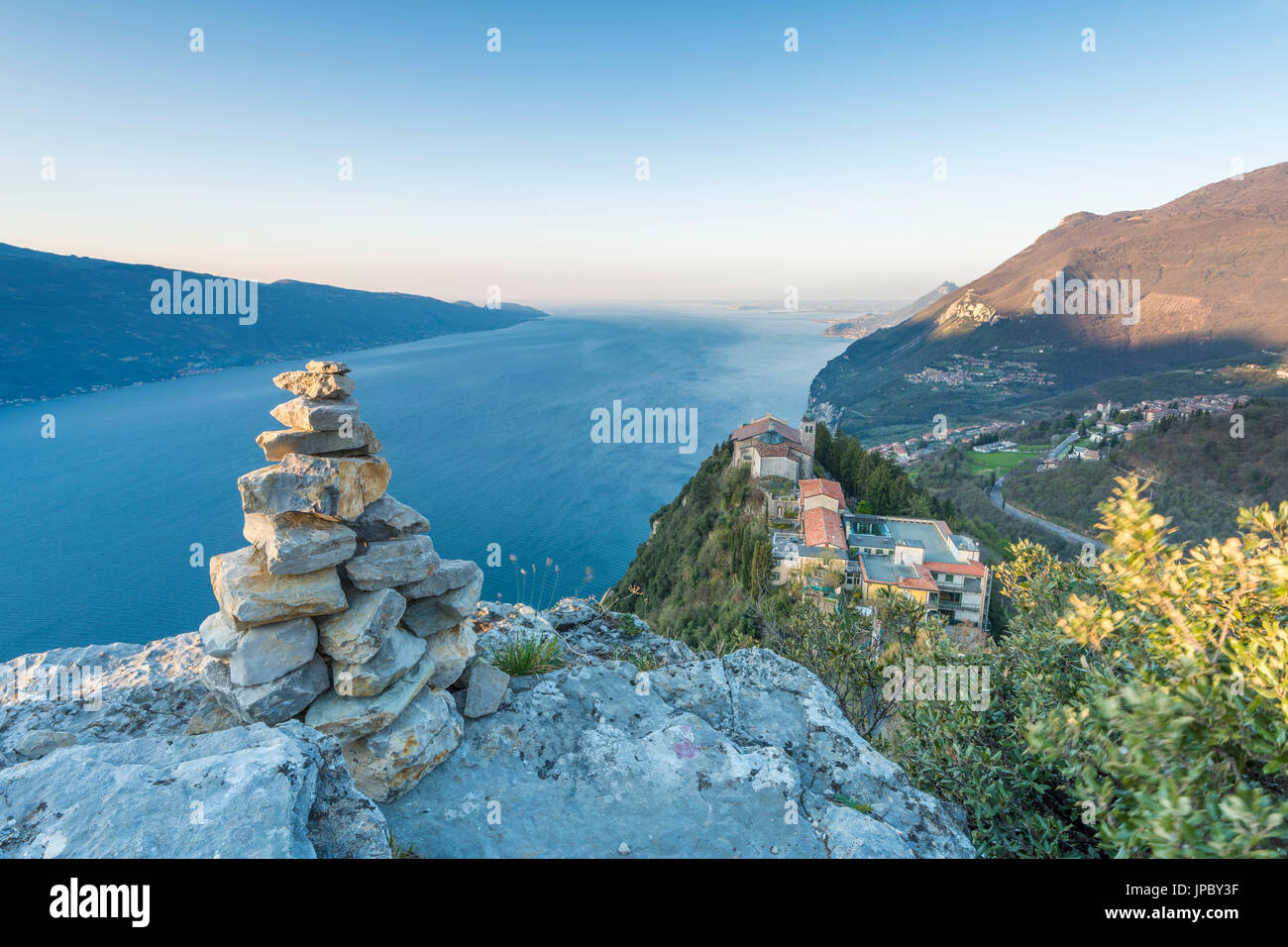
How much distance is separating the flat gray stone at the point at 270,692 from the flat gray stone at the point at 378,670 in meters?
0.15

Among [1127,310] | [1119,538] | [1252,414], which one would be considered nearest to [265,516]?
[1119,538]

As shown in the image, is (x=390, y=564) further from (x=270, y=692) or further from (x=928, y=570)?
(x=928, y=570)

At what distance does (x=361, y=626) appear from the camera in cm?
475

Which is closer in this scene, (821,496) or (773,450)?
(821,496)

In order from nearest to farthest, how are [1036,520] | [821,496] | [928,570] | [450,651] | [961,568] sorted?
[450,651]
[961,568]
[928,570]
[821,496]
[1036,520]

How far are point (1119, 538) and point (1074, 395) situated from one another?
143 metres

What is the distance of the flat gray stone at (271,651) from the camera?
14.8ft

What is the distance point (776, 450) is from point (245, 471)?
71712 millimetres

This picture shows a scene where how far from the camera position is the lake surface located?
4462 centimetres

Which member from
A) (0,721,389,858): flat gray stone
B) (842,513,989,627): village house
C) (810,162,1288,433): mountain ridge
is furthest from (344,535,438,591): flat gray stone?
(810,162,1288,433): mountain ridge

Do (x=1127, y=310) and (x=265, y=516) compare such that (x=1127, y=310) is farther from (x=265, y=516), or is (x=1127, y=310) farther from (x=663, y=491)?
(x=265, y=516)

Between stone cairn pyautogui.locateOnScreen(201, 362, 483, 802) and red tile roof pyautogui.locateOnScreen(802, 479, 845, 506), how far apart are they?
36611mm

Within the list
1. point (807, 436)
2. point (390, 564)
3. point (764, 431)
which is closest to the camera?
point (390, 564)

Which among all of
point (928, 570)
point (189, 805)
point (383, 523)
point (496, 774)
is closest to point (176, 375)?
point (928, 570)
